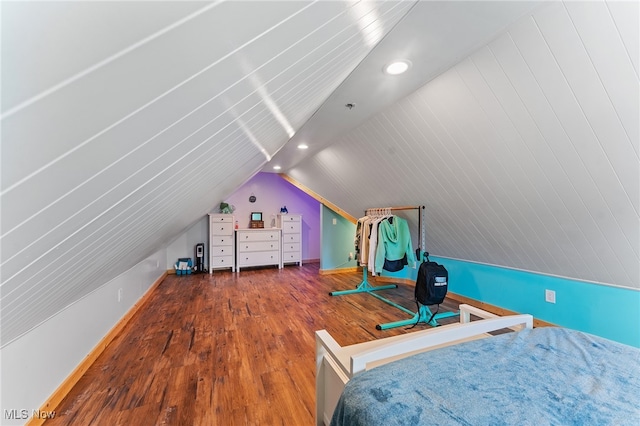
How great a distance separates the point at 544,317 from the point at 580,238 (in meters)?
1.08

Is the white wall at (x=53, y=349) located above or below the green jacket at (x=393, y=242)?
below

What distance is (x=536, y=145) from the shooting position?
5.67 feet

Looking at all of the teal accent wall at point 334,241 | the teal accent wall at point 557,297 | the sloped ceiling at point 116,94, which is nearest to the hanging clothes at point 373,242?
the teal accent wall at point 557,297

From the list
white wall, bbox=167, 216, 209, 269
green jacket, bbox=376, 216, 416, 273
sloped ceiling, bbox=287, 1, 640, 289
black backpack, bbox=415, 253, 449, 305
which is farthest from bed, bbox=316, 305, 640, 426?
white wall, bbox=167, 216, 209, 269

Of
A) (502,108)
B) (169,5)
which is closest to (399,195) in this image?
(502,108)

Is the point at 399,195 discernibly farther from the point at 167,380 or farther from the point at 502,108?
the point at 167,380

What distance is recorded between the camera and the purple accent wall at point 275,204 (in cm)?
587

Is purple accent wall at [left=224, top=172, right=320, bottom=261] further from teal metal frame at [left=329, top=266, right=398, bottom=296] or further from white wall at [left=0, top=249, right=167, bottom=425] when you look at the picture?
white wall at [left=0, top=249, right=167, bottom=425]

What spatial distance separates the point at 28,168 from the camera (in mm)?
428

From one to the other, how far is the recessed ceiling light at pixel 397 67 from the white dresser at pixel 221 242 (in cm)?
445

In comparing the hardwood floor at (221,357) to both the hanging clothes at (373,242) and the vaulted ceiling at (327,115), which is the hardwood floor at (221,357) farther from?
the vaulted ceiling at (327,115)

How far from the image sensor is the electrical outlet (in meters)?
2.62

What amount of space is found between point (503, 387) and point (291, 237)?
514cm

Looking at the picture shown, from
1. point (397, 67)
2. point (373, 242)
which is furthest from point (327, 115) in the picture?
point (373, 242)
